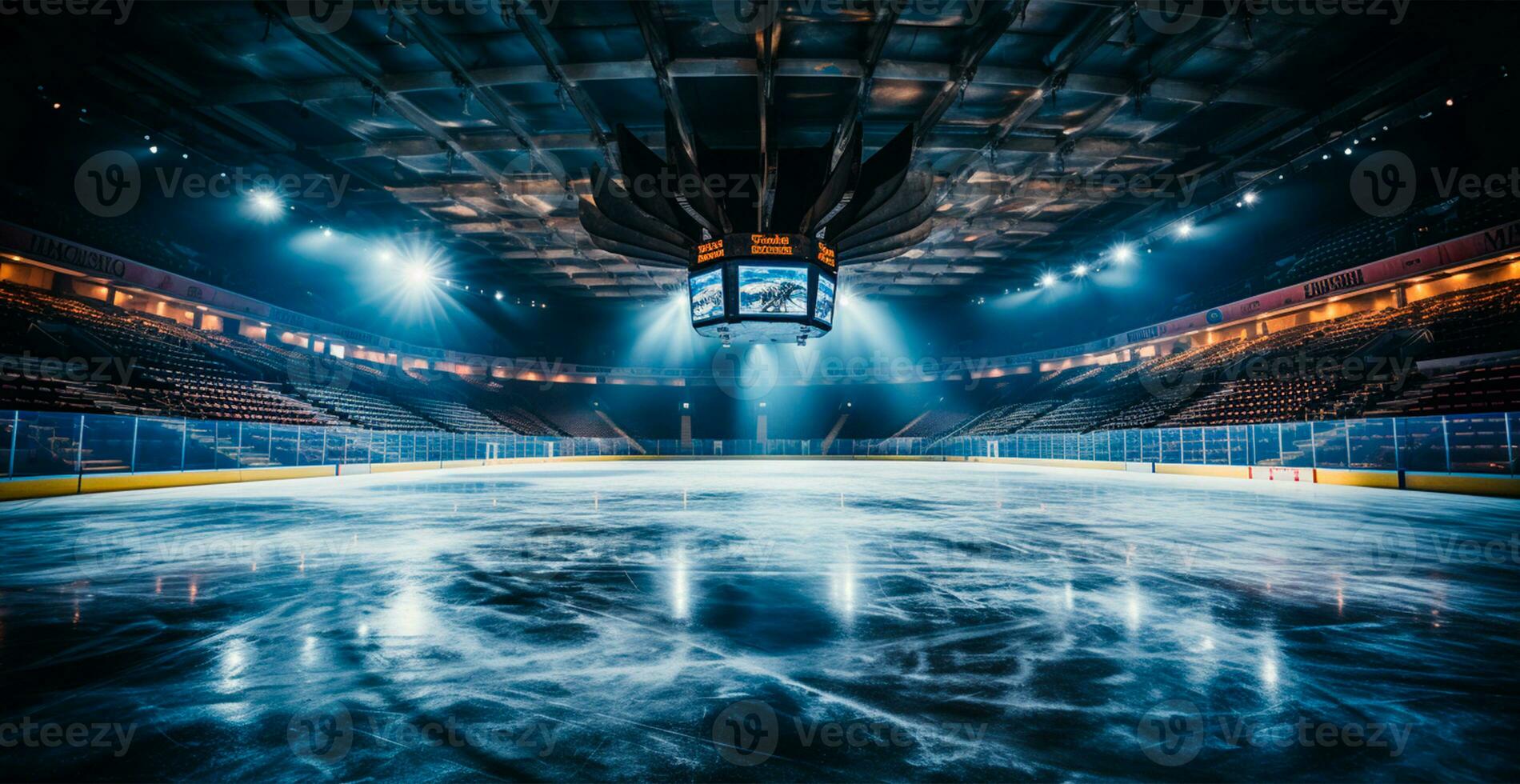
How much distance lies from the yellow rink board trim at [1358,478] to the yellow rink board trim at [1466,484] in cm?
36

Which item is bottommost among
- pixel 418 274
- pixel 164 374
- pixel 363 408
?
pixel 363 408

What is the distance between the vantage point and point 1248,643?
3080mm

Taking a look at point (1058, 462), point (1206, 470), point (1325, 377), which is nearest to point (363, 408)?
point (1058, 462)

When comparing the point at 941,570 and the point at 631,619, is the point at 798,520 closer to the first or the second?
the point at 941,570

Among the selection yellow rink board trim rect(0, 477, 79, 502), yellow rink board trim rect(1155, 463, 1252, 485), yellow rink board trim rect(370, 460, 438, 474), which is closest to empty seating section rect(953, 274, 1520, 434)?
yellow rink board trim rect(1155, 463, 1252, 485)

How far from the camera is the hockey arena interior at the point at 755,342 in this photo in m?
2.34

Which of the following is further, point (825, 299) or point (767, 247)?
point (825, 299)

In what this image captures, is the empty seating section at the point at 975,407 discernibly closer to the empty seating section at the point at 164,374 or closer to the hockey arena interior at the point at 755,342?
the empty seating section at the point at 164,374

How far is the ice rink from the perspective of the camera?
6.52ft

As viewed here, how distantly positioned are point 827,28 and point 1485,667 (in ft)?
44.7

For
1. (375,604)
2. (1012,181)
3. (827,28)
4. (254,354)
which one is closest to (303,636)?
(375,604)

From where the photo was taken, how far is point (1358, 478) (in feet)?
49.1

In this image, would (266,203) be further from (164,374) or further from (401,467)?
(401,467)

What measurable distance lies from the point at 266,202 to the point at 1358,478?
122 ft
